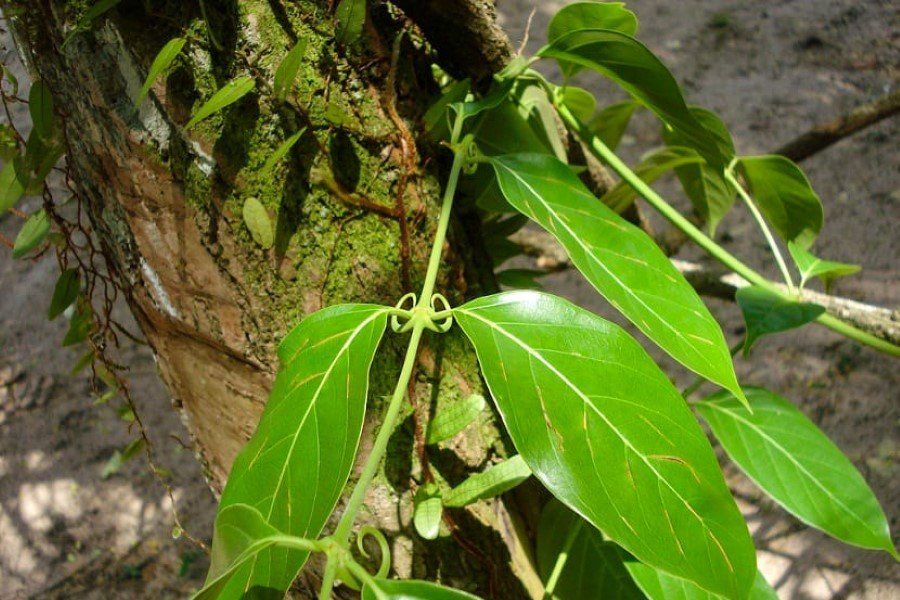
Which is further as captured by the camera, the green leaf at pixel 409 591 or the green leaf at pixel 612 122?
the green leaf at pixel 612 122

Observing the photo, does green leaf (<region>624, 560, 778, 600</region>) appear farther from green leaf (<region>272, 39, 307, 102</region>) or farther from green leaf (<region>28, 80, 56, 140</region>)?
green leaf (<region>28, 80, 56, 140</region>)

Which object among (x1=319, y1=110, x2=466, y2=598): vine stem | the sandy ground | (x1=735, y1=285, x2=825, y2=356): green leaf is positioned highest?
(x1=319, y1=110, x2=466, y2=598): vine stem

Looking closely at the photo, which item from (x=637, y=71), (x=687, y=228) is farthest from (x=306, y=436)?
(x=687, y=228)

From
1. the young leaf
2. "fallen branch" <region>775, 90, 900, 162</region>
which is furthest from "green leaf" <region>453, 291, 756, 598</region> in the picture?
"fallen branch" <region>775, 90, 900, 162</region>

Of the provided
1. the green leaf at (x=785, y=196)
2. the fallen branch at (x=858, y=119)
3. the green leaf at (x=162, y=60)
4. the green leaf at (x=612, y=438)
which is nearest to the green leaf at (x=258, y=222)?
the green leaf at (x=162, y=60)

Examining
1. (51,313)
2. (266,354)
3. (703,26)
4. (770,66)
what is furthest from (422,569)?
(703,26)

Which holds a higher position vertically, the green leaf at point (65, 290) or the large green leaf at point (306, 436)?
the green leaf at point (65, 290)

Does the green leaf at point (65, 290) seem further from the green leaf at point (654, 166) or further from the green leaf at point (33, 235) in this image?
the green leaf at point (654, 166)
